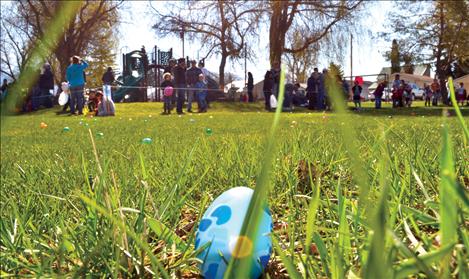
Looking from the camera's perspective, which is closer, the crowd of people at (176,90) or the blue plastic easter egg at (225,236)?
the blue plastic easter egg at (225,236)

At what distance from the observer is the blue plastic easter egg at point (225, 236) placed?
1.05 m

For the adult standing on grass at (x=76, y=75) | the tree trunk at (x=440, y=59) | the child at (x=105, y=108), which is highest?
the tree trunk at (x=440, y=59)

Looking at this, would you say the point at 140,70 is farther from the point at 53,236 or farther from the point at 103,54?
the point at 53,236

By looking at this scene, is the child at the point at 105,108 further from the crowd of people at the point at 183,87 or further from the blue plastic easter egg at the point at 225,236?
the blue plastic easter egg at the point at 225,236

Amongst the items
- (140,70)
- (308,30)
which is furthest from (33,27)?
(308,30)

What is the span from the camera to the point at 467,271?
70cm

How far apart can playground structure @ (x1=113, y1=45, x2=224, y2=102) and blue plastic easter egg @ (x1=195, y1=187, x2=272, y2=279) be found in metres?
30.8

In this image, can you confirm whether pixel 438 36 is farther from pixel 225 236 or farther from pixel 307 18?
pixel 225 236

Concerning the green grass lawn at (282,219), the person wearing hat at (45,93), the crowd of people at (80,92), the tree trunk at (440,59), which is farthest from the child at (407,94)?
the green grass lawn at (282,219)

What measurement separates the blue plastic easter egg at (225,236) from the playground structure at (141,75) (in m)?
30.8

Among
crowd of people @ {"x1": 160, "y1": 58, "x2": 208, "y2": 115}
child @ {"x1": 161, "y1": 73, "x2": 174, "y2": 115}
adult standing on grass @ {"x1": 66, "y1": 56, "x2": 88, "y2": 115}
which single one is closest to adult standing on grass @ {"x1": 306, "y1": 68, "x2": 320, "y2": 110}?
crowd of people @ {"x1": 160, "y1": 58, "x2": 208, "y2": 115}

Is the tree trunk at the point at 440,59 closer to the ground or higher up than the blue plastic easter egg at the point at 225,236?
higher up

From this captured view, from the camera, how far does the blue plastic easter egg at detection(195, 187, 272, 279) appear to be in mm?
1051

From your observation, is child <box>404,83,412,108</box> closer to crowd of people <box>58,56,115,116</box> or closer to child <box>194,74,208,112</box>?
child <box>194,74,208,112</box>
